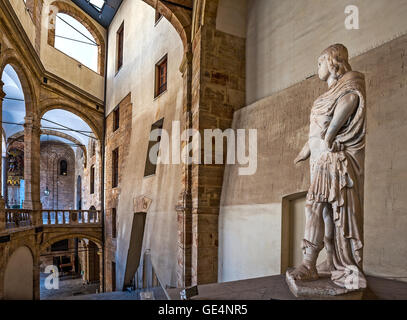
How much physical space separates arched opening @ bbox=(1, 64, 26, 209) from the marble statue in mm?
10149

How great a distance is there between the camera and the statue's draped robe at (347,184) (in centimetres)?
219

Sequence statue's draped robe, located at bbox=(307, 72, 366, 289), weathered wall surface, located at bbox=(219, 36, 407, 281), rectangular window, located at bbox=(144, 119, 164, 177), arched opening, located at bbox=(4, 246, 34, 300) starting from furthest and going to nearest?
rectangular window, located at bbox=(144, 119, 164, 177) → arched opening, located at bbox=(4, 246, 34, 300) → weathered wall surface, located at bbox=(219, 36, 407, 281) → statue's draped robe, located at bbox=(307, 72, 366, 289)

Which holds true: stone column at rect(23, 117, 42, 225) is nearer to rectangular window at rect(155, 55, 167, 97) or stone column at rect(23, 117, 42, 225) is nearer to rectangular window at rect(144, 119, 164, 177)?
rectangular window at rect(144, 119, 164, 177)

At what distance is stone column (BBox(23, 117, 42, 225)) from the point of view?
34.7ft

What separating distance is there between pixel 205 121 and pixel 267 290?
3.43 meters

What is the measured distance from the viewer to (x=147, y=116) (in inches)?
360

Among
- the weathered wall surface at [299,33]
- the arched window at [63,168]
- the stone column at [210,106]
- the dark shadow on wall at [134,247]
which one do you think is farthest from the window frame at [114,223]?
the arched window at [63,168]

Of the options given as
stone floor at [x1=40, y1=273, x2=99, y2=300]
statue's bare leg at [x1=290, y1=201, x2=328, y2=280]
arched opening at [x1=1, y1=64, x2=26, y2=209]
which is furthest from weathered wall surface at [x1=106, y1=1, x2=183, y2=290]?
stone floor at [x1=40, y1=273, x2=99, y2=300]

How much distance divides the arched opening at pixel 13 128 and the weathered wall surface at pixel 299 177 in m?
8.48

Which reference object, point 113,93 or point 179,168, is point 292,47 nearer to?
point 179,168

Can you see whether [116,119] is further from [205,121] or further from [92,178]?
[205,121]

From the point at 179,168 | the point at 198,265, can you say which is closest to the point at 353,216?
the point at 198,265

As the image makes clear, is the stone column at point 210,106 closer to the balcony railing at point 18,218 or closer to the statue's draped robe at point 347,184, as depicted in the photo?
the statue's draped robe at point 347,184
